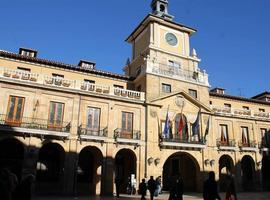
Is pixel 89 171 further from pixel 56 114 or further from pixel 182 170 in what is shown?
pixel 182 170

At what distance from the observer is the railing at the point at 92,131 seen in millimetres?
24714

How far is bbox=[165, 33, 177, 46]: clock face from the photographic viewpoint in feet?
112

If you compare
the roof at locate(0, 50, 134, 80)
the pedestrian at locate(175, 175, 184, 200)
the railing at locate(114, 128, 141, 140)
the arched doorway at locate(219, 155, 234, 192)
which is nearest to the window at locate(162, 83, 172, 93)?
the roof at locate(0, 50, 134, 80)

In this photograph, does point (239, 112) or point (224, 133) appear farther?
point (239, 112)

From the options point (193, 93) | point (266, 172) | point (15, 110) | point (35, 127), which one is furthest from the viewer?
point (266, 172)

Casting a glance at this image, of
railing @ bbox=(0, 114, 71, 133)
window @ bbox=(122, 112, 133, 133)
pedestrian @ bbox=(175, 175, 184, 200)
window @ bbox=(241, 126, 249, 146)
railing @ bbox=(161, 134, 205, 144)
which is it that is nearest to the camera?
pedestrian @ bbox=(175, 175, 184, 200)

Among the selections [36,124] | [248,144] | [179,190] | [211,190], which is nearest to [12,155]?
[36,124]

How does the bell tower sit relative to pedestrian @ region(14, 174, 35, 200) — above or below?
above

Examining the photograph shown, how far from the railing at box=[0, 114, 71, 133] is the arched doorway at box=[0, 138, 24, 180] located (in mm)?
1592

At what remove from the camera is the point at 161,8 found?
37719 mm

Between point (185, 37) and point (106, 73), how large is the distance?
12112 mm

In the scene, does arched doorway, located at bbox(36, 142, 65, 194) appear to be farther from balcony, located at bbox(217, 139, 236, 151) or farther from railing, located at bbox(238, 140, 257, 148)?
railing, located at bbox(238, 140, 257, 148)

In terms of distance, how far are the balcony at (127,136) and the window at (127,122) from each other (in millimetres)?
301

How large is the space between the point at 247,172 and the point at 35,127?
83.9 feet
